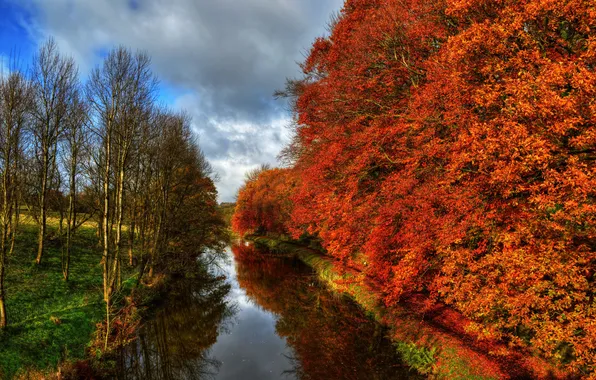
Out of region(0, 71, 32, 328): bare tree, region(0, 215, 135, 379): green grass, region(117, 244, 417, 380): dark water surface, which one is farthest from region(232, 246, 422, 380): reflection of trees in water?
region(0, 71, 32, 328): bare tree

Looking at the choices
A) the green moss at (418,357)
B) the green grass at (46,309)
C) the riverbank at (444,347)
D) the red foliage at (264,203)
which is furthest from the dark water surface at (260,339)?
the red foliage at (264,203)

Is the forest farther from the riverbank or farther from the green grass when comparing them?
the riverbank

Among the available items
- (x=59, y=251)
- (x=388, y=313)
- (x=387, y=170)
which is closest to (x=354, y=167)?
(x=387, y=170)

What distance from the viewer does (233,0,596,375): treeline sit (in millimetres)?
8727

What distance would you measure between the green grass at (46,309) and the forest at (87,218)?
0.05 m

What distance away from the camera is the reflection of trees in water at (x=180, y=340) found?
1457 cm

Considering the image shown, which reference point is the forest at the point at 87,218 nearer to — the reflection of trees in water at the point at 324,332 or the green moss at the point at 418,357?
the reflection of trees in water at the point at 324,332

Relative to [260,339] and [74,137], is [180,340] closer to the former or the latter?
[260,339]

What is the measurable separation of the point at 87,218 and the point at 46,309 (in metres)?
7.09

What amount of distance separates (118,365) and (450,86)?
1882 cm

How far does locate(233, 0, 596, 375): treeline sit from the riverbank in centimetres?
65

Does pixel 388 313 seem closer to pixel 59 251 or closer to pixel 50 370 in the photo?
pixel 50 370

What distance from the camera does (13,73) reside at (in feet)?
47.4

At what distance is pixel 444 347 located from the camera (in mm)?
13852
